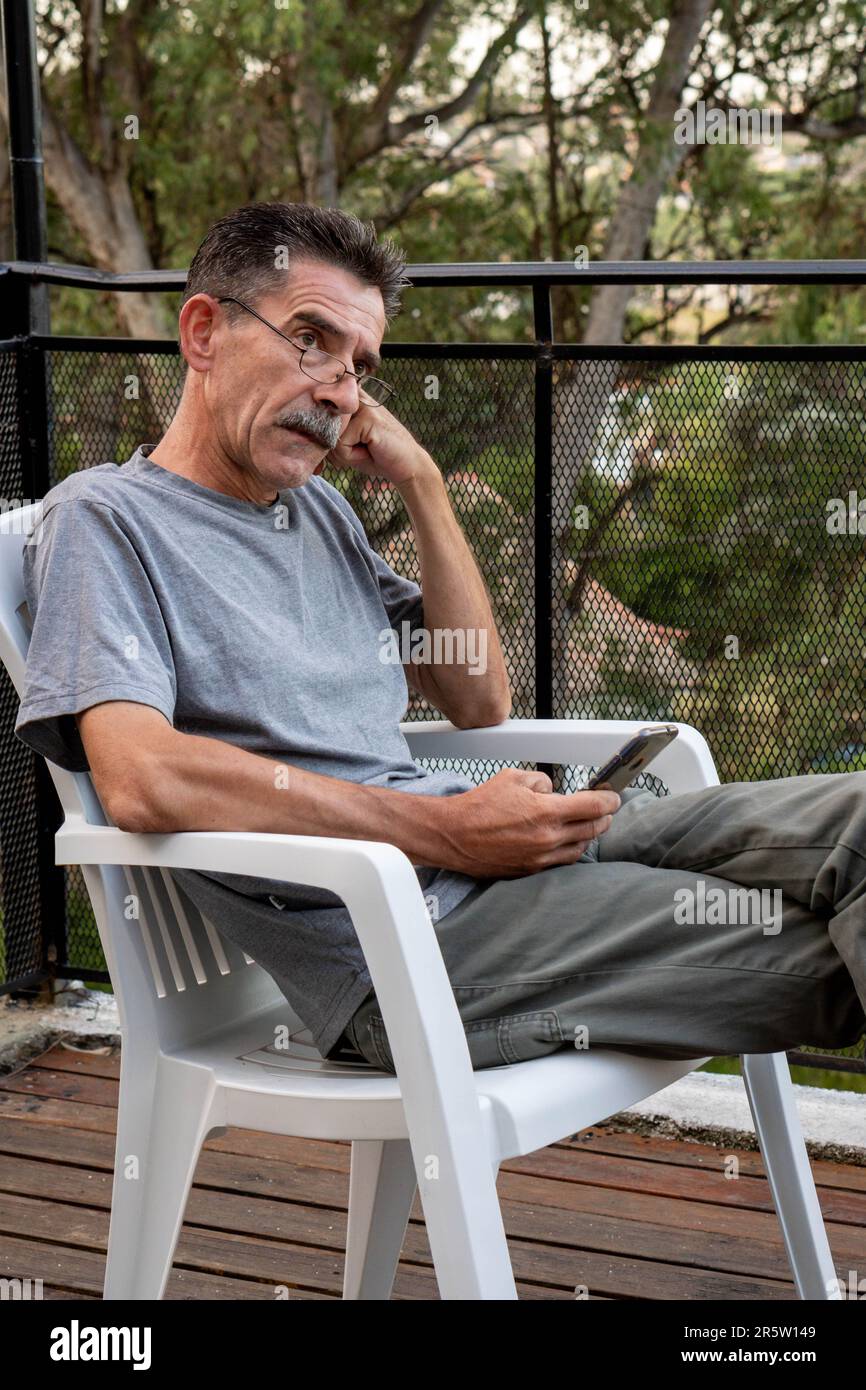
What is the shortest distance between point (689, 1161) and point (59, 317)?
27.8 ft

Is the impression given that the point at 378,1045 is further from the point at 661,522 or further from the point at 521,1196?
the point at 661,522

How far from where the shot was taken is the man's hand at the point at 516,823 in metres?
1.66

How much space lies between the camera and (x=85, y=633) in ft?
5.15

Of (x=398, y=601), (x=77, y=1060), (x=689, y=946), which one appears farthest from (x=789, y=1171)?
(x=77, y=1060)

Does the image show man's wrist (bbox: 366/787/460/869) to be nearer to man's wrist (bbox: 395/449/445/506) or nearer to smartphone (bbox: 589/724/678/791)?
smartphone (bbox: 589/724/678/791)

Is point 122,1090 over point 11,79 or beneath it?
beneath

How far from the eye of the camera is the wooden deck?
83.0 inches

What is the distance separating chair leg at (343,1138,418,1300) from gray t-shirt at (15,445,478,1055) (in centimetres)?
28

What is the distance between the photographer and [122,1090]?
1.64m

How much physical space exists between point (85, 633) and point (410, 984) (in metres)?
0.47

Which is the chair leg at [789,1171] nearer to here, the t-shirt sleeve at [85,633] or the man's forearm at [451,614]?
the man's forearm at [451,614]

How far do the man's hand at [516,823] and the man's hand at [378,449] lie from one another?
48cm
